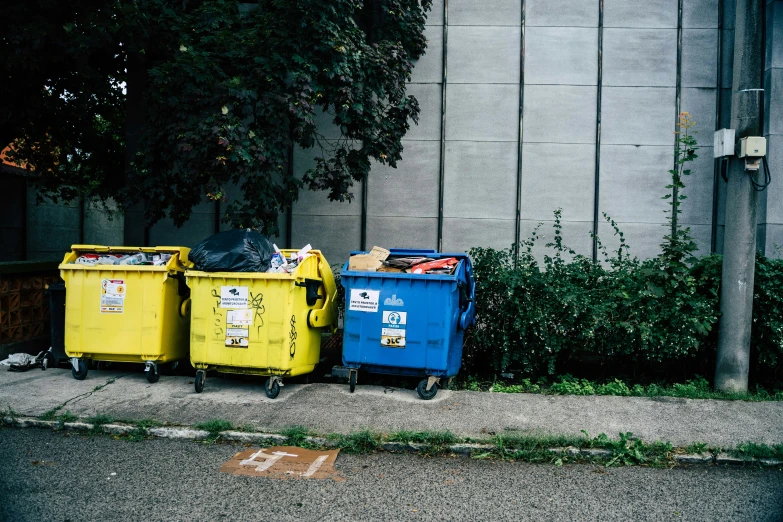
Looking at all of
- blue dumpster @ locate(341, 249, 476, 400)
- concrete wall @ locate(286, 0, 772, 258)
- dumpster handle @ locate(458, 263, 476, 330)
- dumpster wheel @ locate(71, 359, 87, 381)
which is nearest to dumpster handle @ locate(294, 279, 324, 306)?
blue dumpster @ locate(341, 249, 476, 400)

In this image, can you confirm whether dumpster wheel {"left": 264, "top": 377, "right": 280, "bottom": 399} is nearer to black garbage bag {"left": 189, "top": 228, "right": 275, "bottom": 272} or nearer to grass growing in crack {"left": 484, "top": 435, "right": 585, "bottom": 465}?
black garbage bag {"left": 189, "top": 228, "right": 275, "bottom": 272}

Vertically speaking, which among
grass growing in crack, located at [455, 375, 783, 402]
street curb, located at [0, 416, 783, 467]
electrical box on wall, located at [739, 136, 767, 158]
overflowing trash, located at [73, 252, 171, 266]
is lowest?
street curb, located at [0, 416, 783, 467]

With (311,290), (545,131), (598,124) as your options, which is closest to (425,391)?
(311,290)

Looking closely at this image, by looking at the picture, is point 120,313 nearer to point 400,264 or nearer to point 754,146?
point 400,264

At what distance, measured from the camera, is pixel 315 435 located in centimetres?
481

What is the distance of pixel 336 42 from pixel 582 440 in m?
4.92

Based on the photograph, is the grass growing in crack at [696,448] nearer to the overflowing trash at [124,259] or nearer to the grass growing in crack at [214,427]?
the grass growing in crack at [214,427]

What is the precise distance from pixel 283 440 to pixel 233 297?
5.75 feet

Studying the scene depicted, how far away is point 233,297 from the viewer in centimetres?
599

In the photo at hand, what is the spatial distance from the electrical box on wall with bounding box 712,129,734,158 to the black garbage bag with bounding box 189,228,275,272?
4.80m

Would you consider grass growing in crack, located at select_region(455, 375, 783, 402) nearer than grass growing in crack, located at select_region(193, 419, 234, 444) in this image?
No

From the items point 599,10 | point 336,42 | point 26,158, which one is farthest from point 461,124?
point 26,158

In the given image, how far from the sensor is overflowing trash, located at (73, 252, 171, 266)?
6.57 metres

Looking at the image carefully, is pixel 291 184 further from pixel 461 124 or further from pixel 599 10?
pixel 599 10
